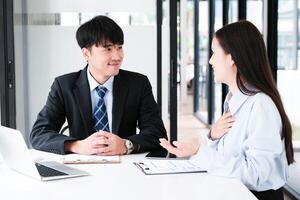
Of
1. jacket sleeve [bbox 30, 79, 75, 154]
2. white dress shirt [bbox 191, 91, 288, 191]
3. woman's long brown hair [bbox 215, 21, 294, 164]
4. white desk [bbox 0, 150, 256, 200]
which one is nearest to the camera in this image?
white desk [bbox 0, 150, 256, 200]

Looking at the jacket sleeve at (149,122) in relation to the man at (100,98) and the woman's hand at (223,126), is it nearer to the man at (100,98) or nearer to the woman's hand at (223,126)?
the man at (100,98)

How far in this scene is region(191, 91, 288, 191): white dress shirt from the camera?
1.49 metres

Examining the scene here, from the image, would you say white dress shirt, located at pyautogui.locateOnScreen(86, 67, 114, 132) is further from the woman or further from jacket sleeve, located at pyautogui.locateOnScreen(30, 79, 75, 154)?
the woman

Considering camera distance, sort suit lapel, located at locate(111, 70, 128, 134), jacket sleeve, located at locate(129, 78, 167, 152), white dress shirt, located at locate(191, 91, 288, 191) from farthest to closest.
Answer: suit lapel, located at locate(111, 70, 128, 134) < jacket sleeve, located at locate(129, 78, 167, 152) < white dress shirt, located at locate(191, 91, 288, 191)

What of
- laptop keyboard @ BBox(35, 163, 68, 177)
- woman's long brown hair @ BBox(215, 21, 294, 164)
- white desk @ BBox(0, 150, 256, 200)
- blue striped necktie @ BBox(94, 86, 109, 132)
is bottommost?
white desk @ BBox(0, 150, 256, 200)

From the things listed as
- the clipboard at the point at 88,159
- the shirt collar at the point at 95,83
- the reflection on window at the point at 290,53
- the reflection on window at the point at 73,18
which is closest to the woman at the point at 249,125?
the clipboard at the point at 88,159

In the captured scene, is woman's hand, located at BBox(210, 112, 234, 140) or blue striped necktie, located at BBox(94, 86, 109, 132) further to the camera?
blue striped necktie, located at BBox(94, 86, 109, 132)

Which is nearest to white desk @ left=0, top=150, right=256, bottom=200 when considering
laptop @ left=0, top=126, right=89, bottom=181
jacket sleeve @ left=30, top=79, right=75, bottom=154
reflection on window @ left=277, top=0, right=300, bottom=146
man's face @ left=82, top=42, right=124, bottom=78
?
laptop @ left=0, top=126, right=89, bottom=181

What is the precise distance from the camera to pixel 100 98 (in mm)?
2242

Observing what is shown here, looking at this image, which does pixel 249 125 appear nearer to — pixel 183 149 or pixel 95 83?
pixel 183 149

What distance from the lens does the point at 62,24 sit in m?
3.80

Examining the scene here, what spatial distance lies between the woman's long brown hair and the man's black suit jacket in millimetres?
667

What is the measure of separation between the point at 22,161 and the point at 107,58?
808mm

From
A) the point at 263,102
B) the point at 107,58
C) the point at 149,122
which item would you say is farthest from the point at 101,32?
the point at 263,102
